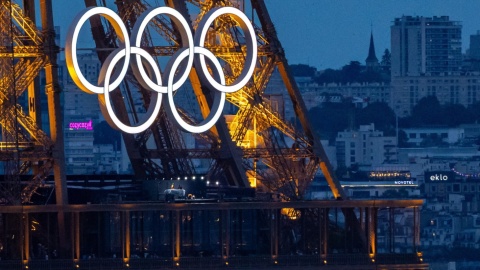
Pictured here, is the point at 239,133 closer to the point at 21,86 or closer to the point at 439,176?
the point at 21,86

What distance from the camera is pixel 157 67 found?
72625mm

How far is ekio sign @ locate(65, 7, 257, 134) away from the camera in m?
70.7

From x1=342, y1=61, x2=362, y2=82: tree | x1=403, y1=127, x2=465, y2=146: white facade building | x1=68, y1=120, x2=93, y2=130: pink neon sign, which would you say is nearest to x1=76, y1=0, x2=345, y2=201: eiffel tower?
x1=68, y1=120, x2=93, y2=130: pink neon sign

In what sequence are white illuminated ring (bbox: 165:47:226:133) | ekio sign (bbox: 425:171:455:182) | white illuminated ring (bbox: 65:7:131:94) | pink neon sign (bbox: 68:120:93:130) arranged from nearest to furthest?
1. white illuminated ring (bbox: 65:7:131:94)
2. white illuminated ring (bbox: 165:47:226:133)
3. pink neon sign (bbox: 68:120:93:130)
4. ekio sign (bbox: 425:171:455:182)

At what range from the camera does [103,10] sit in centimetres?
7100

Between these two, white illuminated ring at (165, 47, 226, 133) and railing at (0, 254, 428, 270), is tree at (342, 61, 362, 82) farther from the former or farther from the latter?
railing at (0, 254, 428, 270)

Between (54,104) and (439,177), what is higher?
(54,104)

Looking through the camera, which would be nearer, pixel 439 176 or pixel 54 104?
pixel 54 104

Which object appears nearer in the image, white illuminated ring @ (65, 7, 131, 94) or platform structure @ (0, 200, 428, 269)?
white illuminated ring @ (65, 7, 131, 94)

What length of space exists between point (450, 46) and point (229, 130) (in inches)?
4695

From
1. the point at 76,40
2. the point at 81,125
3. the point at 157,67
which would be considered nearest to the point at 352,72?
the point at 81,125

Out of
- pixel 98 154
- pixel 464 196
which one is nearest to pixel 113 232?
pixel 98 154

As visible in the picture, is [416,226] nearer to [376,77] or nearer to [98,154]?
[98,154]

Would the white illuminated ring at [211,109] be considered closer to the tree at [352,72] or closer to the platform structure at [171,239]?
the platform structure at [171,239]
